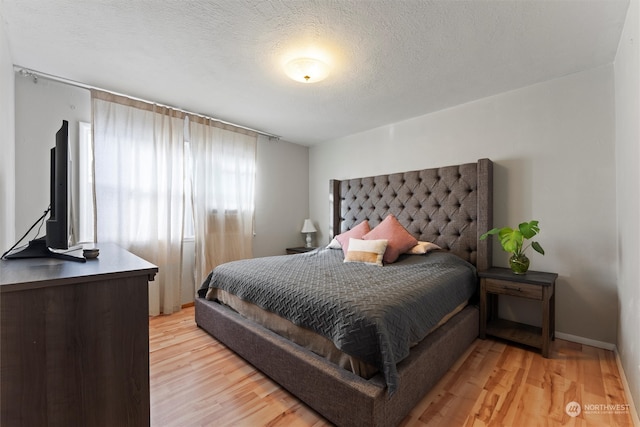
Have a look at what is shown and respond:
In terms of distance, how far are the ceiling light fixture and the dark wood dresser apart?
170 cm

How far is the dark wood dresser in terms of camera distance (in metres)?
0.82

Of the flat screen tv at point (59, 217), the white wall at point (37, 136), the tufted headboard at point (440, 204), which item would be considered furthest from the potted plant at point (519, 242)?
the white wall at point (37, 136)

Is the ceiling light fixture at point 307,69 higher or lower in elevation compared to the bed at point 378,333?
higher

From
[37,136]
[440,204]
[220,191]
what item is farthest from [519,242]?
[37,136]

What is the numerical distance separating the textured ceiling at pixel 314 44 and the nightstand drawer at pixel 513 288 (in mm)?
1799

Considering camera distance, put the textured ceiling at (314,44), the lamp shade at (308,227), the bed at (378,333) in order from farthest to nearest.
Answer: the lamp shade at (308,227) → the textured ceiling at (314,44) → the bed at (378,333)

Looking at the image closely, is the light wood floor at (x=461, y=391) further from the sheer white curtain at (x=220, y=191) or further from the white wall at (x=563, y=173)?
the sheer white curtain at (x=220, y=191)

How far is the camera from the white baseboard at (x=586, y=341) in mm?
2152

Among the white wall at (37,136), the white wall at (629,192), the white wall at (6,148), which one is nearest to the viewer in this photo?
the white wall at (629,192)

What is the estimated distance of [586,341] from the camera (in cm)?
225

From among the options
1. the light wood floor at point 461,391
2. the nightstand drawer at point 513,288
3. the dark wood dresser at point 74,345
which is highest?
the dark wood dresser at point 74,345

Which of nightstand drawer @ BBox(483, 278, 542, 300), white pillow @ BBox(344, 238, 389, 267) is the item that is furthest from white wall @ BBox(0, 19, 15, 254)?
nightstand drawer @ BBox(483, 278, 542, 300)

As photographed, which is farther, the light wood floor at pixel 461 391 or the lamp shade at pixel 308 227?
the lamp shade at pixel 308 227

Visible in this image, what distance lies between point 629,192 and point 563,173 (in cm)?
77
